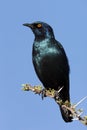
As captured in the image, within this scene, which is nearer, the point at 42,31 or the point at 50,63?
the point at 50,63

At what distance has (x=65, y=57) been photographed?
27.9 feet

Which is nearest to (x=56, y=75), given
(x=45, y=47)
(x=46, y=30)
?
(x=45, y=47)

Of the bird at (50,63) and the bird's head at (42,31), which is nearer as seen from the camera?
the bird at (50,63)

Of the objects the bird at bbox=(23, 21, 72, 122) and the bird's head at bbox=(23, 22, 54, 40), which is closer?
the bird at bbox=(23, 21, 72, 122)

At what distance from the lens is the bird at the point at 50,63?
8164mm

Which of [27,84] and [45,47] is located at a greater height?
[27,84]

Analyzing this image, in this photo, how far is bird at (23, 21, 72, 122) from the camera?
816cm

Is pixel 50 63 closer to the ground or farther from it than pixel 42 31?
closer to the ground

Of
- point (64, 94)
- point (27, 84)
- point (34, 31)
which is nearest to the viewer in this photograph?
point (27, 84)

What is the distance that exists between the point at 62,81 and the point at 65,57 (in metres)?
0.63

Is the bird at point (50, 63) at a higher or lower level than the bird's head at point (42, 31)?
lower

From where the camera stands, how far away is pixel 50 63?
8180mm

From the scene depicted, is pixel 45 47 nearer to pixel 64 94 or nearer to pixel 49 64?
pixel 49 64

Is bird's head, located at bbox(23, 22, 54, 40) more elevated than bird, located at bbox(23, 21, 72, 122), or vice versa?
bird's head, located at bbox(23, 22, 54, 40)
